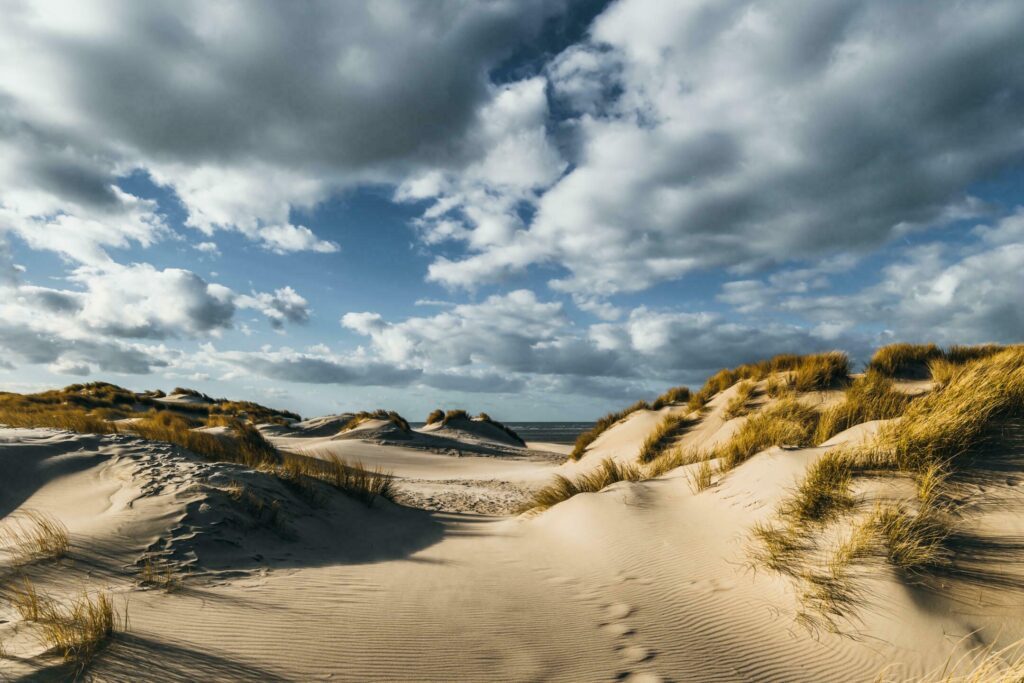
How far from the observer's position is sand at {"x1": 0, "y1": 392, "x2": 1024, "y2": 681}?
303 centimetres

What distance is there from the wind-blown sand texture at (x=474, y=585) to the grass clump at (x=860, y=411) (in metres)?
1.80

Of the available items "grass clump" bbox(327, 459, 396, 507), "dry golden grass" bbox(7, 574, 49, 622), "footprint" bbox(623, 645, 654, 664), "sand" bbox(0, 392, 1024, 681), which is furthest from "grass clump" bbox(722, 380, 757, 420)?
"dry golden grass" bbox(7, 574, 49, 622)

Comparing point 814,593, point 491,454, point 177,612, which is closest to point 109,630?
point 177,612

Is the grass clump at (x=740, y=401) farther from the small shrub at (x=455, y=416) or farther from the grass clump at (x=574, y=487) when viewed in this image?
the small shrub at (x=455, y=416)

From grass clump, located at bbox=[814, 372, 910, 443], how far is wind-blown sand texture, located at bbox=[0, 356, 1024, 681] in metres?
1.80

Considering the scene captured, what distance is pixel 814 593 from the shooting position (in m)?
3.76

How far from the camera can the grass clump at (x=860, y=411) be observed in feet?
25.9

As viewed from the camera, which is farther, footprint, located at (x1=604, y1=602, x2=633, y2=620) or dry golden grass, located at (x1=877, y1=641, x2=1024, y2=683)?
footprint, located at (x1=604, y1=602, x2=633, y2=620)

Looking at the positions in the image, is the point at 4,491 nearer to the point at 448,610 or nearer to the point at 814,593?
the point at 448,610

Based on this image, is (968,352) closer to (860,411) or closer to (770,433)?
(860,411)

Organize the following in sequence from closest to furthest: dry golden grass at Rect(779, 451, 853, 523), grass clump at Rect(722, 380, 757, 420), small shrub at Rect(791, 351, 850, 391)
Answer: dry golden grass at Rect(779, 451, 853, 523)
small shrub at Rect(791, 351, 850, 391)
grass clump at Rect(722, 380, 757, 420)

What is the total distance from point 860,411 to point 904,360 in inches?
155

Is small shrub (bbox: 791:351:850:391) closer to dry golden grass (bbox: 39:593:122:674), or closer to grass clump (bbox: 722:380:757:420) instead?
grass clump (bbox: 722:380:757:420)

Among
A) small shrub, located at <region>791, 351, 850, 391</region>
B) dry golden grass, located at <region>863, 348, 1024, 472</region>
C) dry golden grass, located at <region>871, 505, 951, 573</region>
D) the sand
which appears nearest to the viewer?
the sand
